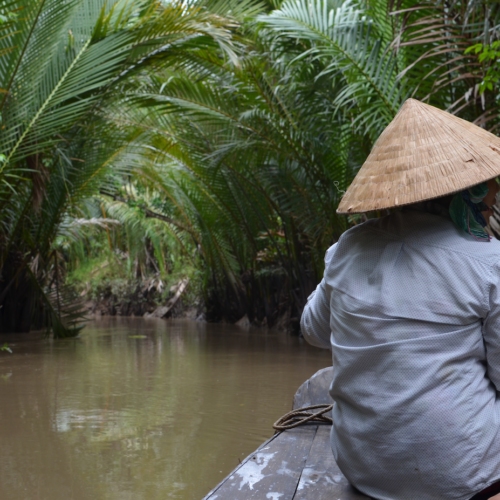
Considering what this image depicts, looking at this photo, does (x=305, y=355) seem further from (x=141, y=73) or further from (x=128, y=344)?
(x=141, y=73)

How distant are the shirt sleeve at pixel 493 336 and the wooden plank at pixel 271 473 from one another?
0.59 meters

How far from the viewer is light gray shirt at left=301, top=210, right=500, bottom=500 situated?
51.7 inches

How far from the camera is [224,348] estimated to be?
7918 mm

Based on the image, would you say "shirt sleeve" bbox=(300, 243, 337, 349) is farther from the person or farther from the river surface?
the river surface

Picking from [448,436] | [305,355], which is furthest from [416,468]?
[305,355]

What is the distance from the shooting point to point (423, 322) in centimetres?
134

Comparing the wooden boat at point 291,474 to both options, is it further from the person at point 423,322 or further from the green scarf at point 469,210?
the green scarf at point 469,210

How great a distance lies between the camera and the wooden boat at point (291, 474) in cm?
155

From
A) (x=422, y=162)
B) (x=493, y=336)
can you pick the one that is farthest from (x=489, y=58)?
(x=493, y=336)

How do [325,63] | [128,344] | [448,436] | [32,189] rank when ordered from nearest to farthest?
[448,436]
[325,63]
[32,189]
[128,344]

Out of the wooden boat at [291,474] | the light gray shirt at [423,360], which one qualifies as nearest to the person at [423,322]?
the light gray shirt at [423,360]

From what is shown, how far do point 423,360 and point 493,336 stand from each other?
6.3 inches

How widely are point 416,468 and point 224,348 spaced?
6.65 meters

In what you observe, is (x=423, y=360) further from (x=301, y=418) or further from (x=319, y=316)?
(x=301, y=418)
